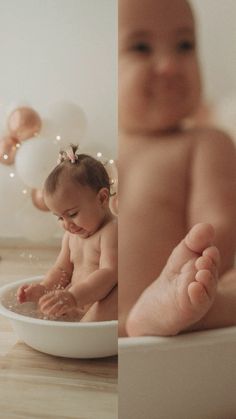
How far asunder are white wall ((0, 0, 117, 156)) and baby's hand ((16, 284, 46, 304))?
35.6 inches

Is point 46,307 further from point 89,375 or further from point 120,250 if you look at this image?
point 120,250

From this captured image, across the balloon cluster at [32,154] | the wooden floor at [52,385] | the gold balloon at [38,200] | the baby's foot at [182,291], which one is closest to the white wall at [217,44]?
the baby's foot at [182,291]

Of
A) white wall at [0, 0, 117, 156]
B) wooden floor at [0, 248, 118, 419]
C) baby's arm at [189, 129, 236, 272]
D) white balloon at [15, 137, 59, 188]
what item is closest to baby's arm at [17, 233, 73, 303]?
wooden floor at [0, 248, 118, 419]

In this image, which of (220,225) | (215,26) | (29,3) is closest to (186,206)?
(220,225)

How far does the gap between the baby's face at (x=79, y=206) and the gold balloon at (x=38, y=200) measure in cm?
77

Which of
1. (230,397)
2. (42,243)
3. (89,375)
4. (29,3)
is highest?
(29,3)

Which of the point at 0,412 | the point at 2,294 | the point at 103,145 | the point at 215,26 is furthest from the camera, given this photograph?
the point at 103,145

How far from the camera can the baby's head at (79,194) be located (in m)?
1.06

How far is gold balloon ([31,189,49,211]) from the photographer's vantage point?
1852mm

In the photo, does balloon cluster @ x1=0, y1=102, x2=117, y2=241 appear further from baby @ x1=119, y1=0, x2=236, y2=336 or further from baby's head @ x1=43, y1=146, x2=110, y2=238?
baby @ x1=119, y1=0, x2=236, y2=336

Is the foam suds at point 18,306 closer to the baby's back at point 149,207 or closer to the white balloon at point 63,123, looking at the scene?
the baby's back at point 149,207

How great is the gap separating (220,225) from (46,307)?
53 centimetres

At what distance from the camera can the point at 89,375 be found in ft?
3.03

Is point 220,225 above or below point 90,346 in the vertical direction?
above
